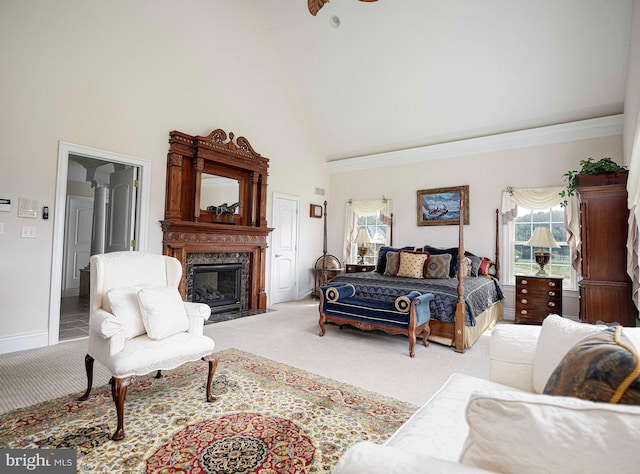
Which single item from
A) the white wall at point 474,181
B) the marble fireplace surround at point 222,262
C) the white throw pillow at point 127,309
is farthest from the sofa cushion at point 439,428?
the white wall at point 474,181

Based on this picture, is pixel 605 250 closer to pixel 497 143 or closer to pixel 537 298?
pixel 537 298

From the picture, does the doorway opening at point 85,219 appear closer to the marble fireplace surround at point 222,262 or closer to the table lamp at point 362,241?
the marble fireplace surround at point 222,262

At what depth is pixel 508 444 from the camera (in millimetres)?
630

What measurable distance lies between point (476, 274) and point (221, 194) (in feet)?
13.3

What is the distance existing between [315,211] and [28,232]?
4636mm

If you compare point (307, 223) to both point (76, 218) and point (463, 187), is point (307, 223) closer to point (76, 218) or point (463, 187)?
point (463, 187)

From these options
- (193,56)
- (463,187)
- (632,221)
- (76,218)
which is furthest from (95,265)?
(76,218)

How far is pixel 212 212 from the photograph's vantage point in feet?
16.5

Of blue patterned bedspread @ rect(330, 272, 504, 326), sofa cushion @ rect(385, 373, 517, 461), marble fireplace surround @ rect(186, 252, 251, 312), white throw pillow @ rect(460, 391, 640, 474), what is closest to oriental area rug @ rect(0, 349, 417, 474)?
sofa cushion @ rect(385, 373, 517, 461)

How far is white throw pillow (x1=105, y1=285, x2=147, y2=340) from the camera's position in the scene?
2145 mm

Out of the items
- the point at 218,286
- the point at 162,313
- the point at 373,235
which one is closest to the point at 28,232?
the point at 162,313

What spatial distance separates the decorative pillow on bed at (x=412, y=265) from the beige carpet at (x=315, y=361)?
103 cm

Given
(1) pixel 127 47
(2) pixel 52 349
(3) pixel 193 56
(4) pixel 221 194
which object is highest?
(3) pixel 193 56

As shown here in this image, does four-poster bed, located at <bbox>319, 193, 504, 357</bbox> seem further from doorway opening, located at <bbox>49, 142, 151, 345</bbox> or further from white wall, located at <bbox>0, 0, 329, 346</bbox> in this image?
doorway opening, located at <bbox>49, 142, 151, 345</bbox>
